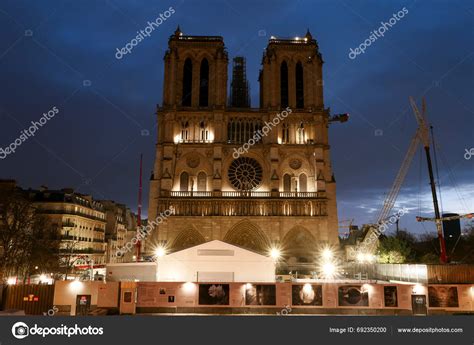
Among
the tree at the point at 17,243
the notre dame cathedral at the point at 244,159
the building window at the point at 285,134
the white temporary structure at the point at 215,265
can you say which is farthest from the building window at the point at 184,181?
the white temporary structure at the point at 215,265

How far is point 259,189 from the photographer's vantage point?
46.4m

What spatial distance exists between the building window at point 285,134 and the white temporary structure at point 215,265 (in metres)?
25.7

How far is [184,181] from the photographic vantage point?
46.5 metres

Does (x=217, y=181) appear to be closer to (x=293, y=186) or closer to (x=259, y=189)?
(x=259, y=189)

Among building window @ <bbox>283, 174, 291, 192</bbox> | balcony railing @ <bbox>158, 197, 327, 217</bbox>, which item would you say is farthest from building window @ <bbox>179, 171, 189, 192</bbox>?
building window @ <bbox>283, 174, 291, 192</bbox>

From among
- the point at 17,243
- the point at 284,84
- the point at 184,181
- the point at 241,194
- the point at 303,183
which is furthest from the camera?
the point at 284,84

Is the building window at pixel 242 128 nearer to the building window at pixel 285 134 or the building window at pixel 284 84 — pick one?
the building window at pixel 285 134

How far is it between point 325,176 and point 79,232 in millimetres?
31423

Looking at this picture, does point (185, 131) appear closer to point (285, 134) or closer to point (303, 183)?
point (285, 134)

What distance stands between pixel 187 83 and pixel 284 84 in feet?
40.0

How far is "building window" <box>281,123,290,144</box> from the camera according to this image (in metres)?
47.8

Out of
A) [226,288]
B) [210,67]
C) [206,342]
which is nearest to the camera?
[206,342]

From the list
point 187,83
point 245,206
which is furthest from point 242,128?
point 245,206

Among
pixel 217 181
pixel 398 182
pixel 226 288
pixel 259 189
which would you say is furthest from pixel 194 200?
pixel 398 182
